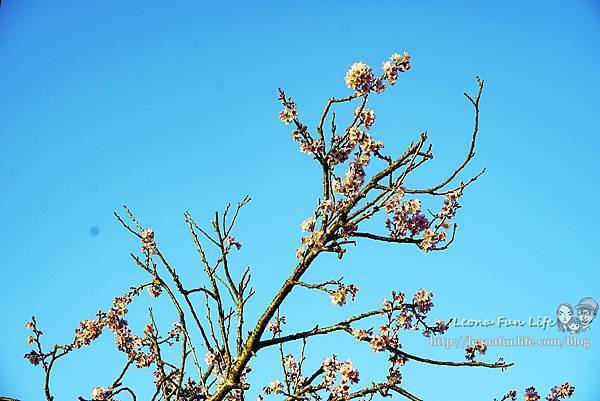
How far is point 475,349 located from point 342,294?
5.32 ft

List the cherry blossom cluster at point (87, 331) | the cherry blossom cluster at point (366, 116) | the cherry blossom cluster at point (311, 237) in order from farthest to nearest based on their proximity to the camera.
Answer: the cherry blossom cluster at point (87, 331), the cherry blossom cluster at point (366, 116), the cherry blossom cluster at point (311, 237)

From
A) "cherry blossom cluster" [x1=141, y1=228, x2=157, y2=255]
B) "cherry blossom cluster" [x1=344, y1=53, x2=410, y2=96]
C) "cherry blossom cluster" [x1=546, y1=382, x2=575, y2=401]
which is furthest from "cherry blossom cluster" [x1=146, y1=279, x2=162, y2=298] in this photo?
"cherry blossom cluster" [x1=546, y1=382, x2=575, y2=401]

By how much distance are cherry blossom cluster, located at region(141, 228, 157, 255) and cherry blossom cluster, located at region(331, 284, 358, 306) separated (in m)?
2.19

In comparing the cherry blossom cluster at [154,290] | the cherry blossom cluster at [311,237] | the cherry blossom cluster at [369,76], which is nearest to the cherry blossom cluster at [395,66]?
the cherry blossom cluster at [369,76]

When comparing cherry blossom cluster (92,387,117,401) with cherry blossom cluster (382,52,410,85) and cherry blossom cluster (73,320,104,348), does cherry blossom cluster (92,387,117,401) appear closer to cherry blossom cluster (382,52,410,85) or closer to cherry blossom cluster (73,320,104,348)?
cherry blossom cluster (73,320,104,348)

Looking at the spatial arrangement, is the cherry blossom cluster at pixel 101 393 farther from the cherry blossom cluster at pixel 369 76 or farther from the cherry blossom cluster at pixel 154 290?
the cherry blossom cluster at pixel 369 76

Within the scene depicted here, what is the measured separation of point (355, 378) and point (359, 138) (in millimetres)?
2424

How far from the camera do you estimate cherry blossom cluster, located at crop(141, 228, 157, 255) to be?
622cm

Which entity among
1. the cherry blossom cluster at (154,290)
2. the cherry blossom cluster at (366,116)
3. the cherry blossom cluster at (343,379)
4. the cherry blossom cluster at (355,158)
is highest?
the cherry blossom cluster at (366,116)

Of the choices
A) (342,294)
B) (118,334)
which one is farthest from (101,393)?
(342,294)

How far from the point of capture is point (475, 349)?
5.75 meters

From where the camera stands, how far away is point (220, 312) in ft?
18.3

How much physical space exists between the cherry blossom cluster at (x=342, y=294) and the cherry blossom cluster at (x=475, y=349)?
4.91 feet

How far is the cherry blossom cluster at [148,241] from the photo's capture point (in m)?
6.22
